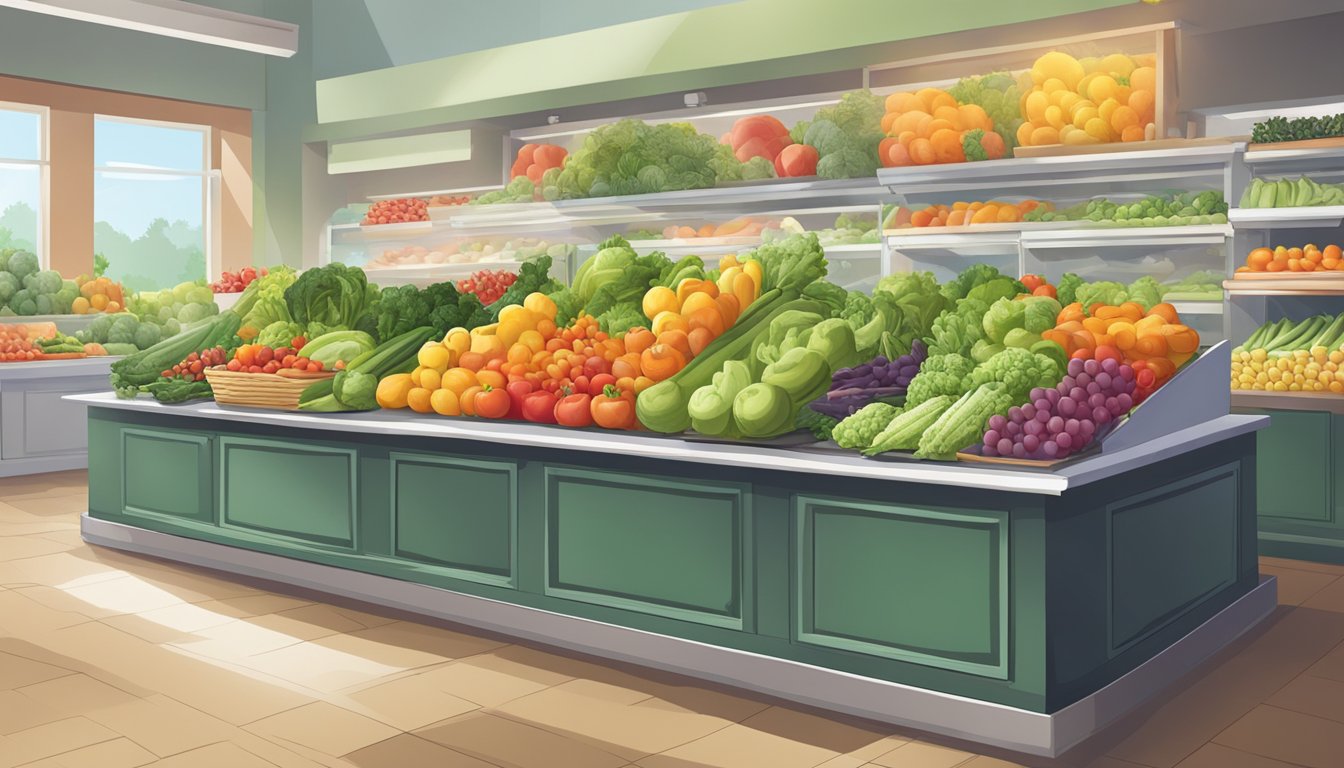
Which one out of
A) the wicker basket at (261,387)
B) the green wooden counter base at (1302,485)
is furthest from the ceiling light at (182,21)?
the green wooden counter base at (1302,485)

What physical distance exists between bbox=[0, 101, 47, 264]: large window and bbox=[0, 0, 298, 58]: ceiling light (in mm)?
2629

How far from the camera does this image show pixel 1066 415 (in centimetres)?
329

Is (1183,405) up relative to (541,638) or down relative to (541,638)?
up

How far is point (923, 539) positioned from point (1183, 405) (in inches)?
47.0

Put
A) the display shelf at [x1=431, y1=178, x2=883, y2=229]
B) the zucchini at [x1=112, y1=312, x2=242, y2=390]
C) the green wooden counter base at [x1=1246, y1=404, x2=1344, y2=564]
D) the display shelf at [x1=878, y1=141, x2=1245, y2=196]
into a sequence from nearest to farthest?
1. the green wooden counter base at [x1=1246, y1=404, x2=1344, y2=564]
2. the zucchini at [x1=112, y1=312, x2=242, y2=390]
3. the display shelf at [x1=878, y1=141, x2=1245, y2=196]
4. the display shelf at [x1=431, y1=178, x2=883, y2=229]

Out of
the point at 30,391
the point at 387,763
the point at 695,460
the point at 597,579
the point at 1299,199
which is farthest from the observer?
the point at 30,391

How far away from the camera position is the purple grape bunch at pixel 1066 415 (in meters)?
3.22

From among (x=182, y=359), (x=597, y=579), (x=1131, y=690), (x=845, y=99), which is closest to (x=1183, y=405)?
(x=1131, y=690)

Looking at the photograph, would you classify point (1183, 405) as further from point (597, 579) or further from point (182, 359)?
point (182, 359)

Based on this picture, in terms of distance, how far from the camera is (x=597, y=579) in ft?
13.1

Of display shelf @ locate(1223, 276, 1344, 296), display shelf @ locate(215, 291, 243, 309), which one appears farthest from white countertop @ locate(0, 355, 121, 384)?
display shelf @ locate(1223, 276, 1344, 296)

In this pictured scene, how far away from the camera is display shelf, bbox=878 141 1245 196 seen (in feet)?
18.8

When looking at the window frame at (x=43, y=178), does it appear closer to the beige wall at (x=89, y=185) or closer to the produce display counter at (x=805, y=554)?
the beige wall at (x=89, y=185)

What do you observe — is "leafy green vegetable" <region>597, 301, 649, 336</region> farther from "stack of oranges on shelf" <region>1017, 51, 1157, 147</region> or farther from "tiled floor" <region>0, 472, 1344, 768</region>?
"stack of oranges on shelf" <region>1017, 51, 1157, 147</region>
